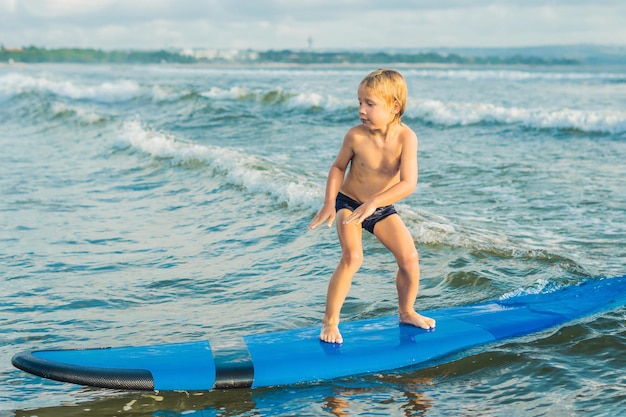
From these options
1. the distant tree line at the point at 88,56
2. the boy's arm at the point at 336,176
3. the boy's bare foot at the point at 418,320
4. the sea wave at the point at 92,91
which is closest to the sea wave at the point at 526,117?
the sea wave at the point at 92,91

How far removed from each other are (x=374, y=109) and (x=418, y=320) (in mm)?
1285

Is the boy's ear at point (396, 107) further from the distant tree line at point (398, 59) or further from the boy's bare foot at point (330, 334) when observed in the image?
the distant tree line at point (398, 59)

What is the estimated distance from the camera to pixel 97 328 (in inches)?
211

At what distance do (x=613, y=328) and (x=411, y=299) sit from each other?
4.10 ft

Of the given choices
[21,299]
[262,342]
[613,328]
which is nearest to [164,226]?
[21,299]

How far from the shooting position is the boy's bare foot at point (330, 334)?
4629 millimetres

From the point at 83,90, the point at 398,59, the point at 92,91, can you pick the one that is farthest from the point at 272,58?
the point at 92,91

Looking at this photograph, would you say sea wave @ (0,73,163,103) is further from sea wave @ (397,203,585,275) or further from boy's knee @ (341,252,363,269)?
boy's knee @ (341,252,363,269)

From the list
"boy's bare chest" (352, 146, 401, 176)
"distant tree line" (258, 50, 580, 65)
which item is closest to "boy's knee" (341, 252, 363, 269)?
"boy's bare chest" (352, 146, 401, 176)

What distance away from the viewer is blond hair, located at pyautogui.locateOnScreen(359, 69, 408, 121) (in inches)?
173

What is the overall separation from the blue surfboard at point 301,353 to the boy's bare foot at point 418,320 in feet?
0.11

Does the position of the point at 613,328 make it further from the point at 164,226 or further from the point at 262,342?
the point at 164,226

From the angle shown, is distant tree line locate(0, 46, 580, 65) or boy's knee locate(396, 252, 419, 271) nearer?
boy's knee locate(396, 252, 419, 271)

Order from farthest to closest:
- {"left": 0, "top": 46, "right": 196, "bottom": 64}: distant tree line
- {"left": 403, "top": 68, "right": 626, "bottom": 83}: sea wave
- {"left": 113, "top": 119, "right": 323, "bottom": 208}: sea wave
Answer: {"left": 0, "top": 46, "right": 196, "bottom": 64}: distant tree line < {"left": 403, "top": 68, "right": 626, "bottom": 83}: sea wave < {"left": 113, "top": 119, "right": 323, "bottom": 208}: sea wave
